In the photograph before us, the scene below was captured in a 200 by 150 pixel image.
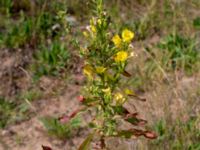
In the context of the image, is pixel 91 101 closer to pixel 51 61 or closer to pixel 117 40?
pixel 117 40

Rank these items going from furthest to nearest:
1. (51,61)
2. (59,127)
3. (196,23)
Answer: (196,23) → (51,61) → (59,127)

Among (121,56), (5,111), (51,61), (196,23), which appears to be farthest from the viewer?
(196,23)

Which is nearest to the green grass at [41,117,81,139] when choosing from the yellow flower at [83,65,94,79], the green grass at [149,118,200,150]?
the green grass at [149,118,200,150]

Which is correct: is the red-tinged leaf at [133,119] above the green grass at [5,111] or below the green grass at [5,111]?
above

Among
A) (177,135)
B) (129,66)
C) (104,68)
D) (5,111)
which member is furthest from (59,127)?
(104,68)

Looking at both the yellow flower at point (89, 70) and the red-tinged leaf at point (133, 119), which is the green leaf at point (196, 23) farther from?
the yellow flower at point (89, 70)

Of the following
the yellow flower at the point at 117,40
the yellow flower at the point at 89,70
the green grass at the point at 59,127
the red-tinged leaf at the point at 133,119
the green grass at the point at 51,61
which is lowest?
the green grass at the point at 59,127

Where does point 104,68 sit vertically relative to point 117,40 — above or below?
below

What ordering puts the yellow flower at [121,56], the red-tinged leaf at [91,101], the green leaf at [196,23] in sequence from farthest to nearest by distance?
1. the green leaf at [196,23]
2. the red-tinged leaf at [91,101]
3. the yellow flower at [121,56]

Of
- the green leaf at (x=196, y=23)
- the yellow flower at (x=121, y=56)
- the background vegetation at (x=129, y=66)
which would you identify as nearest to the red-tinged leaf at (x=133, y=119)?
the yellow flower at (x=121, y=56)

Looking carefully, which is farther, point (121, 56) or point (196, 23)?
point (196, 23)
